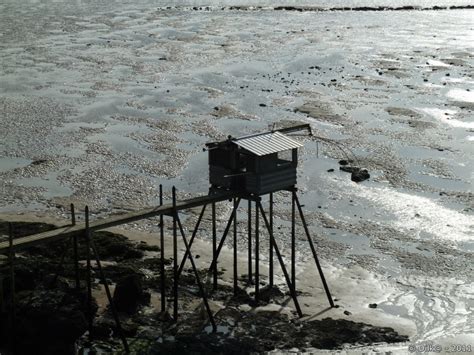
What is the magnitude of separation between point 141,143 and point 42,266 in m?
16.5

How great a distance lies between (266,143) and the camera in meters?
23.7

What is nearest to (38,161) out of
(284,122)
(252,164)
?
(284,122)

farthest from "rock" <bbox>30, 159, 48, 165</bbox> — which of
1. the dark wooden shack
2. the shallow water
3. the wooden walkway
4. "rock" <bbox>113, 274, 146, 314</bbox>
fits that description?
"rock" <bbox>113, 274, 146, 314</bbox>

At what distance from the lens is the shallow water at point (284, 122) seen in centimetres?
2951

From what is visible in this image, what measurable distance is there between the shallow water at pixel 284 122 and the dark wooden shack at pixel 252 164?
190 inches

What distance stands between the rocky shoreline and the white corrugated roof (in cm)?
409

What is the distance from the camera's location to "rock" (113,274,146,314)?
73.5 feet

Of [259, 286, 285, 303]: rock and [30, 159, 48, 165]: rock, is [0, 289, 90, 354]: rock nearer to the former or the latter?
[259, 286, 285, 303]: rock

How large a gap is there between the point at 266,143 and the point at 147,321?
563cm

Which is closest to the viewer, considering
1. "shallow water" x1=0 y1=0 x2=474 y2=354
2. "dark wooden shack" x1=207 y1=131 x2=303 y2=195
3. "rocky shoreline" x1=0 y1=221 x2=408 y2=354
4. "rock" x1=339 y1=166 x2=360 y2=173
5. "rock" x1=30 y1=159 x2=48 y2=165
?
"rocky shoreline" x1=0 y1=221 x2=408 y2=354

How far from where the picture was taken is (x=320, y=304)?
957 inches

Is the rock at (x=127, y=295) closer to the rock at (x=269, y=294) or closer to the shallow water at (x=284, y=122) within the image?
the rock at (x=269, y=294)

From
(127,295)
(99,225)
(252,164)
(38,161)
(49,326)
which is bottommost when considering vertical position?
(38,161)

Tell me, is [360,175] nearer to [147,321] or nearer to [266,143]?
[266,143]
